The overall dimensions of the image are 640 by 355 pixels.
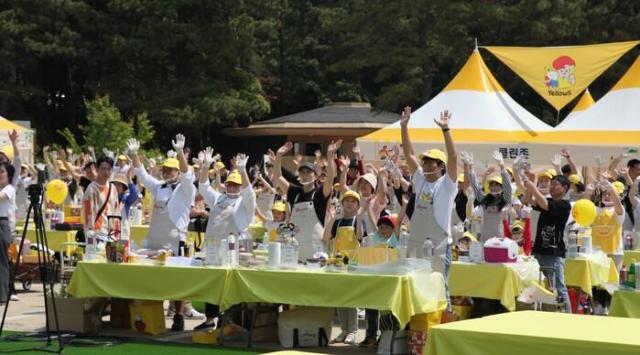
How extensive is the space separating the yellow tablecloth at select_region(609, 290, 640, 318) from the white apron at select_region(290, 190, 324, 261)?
5.34 m

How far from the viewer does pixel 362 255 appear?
11.0 m

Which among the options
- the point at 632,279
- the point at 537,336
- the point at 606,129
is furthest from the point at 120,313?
the point at 606,129

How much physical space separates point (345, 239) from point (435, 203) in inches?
75.6

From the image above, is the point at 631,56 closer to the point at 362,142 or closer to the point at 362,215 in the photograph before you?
the point at 362,142

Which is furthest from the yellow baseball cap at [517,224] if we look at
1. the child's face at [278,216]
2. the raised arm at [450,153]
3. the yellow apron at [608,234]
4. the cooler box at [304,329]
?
the raised arm at [450,153]

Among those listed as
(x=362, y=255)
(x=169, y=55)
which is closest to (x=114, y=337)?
(x=362, y=255)

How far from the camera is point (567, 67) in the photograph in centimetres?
2197

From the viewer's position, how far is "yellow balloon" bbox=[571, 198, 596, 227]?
13.7 meters

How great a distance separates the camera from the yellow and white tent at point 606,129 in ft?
64.7

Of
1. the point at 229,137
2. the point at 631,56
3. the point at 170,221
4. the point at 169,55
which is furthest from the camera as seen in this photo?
the point at 229,137

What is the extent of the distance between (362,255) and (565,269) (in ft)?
11.0

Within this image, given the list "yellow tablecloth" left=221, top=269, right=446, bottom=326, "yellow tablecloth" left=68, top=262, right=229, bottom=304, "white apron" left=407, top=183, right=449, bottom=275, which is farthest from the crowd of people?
"yellow tablecloth" left=68, top=262, right=229, bottom=304

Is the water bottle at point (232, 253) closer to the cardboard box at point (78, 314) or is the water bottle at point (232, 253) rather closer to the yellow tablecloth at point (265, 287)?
the yellow tablecloth at point (265, 287)

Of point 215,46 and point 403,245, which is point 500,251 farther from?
point 215,46
